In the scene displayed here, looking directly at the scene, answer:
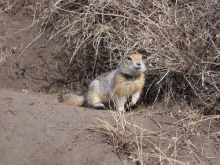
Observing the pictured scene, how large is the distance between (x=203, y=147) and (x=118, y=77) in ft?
9.02

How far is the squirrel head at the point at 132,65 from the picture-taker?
22.0 ft

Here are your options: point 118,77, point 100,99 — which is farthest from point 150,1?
point 100,99

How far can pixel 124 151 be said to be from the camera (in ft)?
16.1

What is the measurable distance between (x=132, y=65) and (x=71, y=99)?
2166 millimetres

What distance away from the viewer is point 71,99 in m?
8.03

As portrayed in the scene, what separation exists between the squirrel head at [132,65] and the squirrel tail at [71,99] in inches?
67.1

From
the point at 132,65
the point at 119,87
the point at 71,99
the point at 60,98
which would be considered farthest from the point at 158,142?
the point at 60,98

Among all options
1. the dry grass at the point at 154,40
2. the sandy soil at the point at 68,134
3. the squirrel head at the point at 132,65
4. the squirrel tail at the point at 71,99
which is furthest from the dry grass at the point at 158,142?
the squirrel tail at the point at 71,99

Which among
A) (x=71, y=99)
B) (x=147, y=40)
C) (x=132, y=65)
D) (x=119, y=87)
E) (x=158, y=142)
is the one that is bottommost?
(x=71, y=99)

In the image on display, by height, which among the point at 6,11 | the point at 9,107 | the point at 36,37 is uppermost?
the point at 6,11

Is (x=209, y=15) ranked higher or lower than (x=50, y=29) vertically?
higher

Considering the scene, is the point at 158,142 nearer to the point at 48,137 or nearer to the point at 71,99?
the point at 48,137

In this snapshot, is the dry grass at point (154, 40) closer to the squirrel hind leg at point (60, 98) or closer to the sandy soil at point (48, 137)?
the squirrel hind leg at point (60, 98)

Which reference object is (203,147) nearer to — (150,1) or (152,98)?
(152,98)
